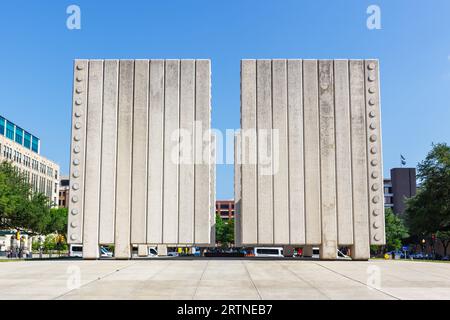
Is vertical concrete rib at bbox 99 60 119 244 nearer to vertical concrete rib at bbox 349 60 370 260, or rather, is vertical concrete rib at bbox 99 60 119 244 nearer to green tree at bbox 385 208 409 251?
vertical concrete rib at bbox 349 60 370 260

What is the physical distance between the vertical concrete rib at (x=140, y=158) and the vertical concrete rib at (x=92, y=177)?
2916mm

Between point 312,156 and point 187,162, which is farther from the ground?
point 312,156

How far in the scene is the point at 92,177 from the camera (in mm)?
42438

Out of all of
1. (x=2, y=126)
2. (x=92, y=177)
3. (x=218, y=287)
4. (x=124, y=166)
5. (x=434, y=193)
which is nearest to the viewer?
(x=218, y=287)

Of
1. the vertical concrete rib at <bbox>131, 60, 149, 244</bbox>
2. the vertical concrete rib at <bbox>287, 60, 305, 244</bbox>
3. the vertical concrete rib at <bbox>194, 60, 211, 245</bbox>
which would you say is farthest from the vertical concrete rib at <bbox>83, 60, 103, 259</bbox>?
the vertical concrete rib at <bbox>287, 60, 305, 244</bbox>

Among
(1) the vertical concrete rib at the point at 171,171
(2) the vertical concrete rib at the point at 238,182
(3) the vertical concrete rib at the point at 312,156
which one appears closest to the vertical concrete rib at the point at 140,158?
(1) the vertical concrete rib at the point at 171,171

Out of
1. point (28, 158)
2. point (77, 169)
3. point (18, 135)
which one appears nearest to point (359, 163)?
point (77, 169)

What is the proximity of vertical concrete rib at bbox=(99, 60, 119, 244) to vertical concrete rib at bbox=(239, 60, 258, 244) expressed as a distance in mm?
10524

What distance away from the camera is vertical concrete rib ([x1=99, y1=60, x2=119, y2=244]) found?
4241 cm

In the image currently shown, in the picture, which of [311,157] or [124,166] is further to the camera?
[124,166]

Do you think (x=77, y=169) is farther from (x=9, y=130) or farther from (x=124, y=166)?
(x=9, y=130)

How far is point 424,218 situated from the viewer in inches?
2660
